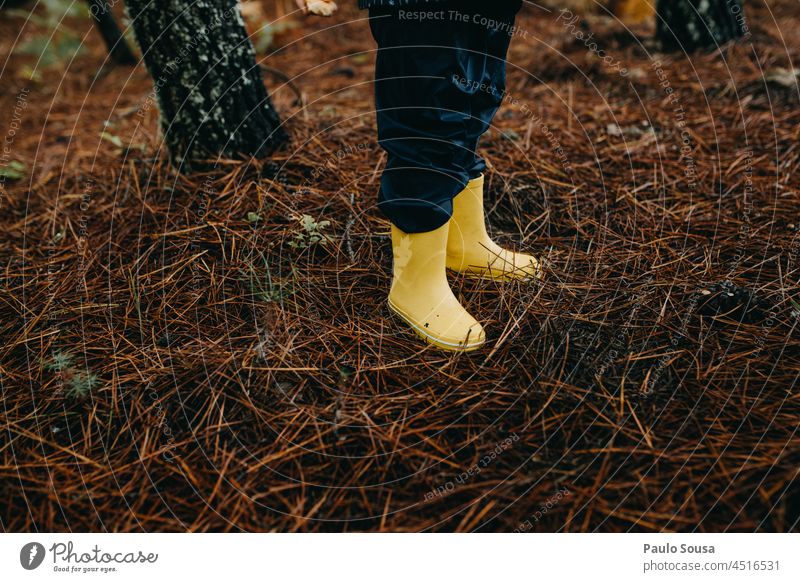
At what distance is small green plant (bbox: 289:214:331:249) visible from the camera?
149 cm

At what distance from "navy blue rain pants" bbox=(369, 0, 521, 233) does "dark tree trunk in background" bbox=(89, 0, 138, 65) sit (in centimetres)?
281

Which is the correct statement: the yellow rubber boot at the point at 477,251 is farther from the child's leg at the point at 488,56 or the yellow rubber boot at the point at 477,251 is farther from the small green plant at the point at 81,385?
the small green plant at the point at 81,385

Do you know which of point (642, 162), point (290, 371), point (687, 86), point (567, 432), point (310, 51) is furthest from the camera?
point (310, 51)

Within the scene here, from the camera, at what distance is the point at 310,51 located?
335 centimetres

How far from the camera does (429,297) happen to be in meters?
1.37

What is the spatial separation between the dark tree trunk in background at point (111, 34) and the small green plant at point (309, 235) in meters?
2.49

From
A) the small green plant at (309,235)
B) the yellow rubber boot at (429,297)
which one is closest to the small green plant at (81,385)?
the small green plant at (309,235)

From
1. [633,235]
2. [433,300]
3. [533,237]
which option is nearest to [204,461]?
[433,300]

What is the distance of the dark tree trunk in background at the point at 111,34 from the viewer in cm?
309

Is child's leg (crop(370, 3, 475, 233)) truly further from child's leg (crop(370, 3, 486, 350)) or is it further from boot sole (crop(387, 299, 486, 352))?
boot sole (crop(387, 299, 486, 352))

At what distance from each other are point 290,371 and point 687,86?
2.42 m

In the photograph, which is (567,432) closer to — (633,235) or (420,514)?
(420,514)
